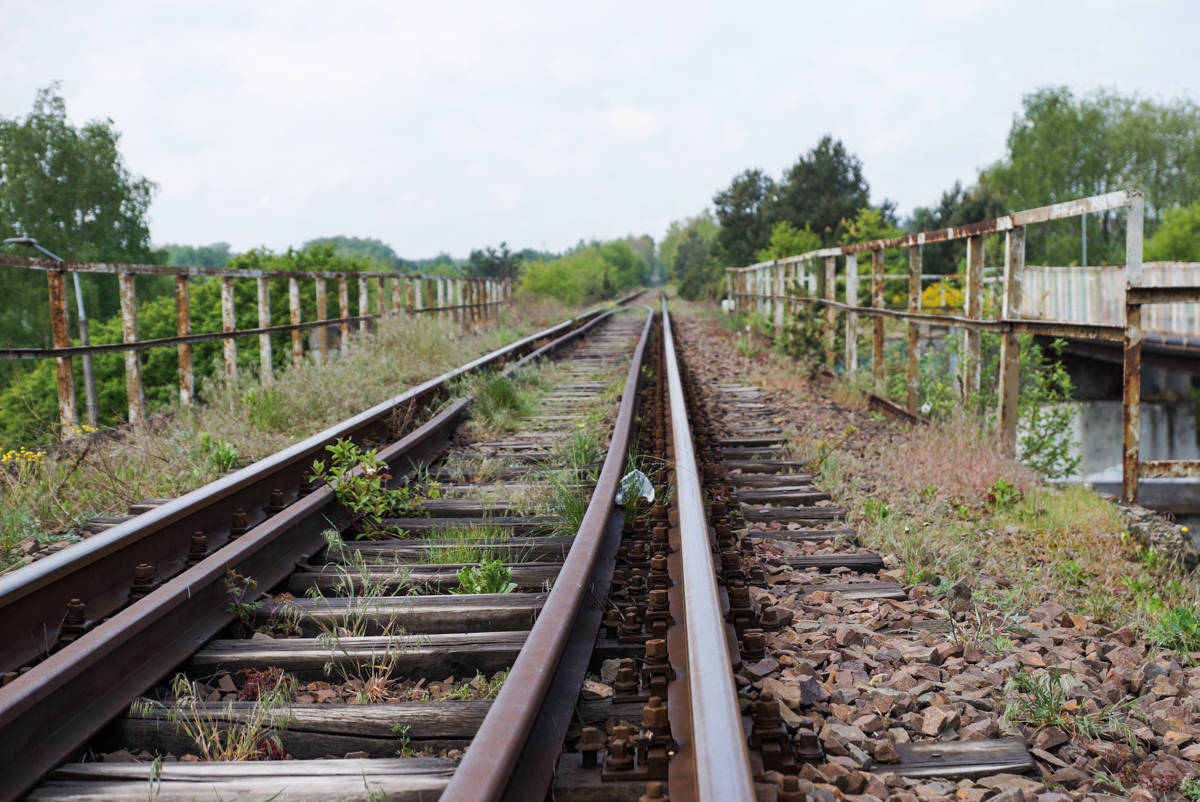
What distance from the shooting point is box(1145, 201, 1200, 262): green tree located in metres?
56.4

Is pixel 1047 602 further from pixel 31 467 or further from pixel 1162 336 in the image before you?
pixel 1162 336

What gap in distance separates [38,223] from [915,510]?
208 ft

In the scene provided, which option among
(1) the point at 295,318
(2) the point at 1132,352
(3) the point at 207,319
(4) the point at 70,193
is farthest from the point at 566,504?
(4) the point at 70,193

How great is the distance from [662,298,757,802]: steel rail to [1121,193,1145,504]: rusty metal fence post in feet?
10.1

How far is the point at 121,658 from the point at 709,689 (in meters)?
1.68

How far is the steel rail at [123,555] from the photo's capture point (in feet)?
8.25

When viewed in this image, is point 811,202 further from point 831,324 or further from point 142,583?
point 142,583

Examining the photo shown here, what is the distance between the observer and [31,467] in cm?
462

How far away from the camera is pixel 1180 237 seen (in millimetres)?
56781

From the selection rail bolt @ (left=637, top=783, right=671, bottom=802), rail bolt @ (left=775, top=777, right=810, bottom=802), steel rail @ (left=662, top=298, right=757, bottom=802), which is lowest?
rail bolt @ (left=637, top=783, right=671, bottom=802)

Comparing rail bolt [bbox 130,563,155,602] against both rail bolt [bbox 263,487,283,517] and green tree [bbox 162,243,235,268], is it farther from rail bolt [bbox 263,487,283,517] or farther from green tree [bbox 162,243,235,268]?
green tree [bbox 162,243,235,268]

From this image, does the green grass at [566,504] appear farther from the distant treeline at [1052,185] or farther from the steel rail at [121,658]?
the distant treeline at [1052,185]

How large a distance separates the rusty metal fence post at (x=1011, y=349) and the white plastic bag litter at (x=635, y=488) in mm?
3119

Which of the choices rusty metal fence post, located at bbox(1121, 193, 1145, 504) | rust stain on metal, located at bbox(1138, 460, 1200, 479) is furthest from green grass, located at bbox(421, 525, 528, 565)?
rust stain on metal, located at bbox(1138, 460, 1200, 479)
